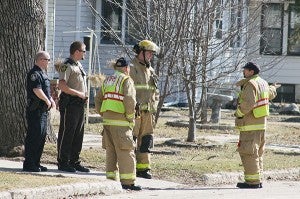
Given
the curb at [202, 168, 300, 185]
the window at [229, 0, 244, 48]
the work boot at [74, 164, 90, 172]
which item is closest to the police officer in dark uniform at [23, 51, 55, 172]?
the work boot at [74, 164, 90, 172]

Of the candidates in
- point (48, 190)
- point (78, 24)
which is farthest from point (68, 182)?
point (78, 24)

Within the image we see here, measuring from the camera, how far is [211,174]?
13641 millimetres

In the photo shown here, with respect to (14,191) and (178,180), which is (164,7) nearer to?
(178,180)

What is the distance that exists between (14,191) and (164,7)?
6.74m

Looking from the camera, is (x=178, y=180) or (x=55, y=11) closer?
(x=178, y=180)

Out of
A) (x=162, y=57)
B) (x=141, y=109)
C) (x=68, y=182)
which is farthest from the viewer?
(x=162, y=57)

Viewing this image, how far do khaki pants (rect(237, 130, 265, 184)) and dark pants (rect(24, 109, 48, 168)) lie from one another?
9.41 feet

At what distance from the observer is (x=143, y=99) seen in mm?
12898

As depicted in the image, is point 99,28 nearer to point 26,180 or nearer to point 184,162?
point 184,162

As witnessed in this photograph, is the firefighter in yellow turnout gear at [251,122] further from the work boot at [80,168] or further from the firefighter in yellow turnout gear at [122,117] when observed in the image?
the work boot at [80,168]

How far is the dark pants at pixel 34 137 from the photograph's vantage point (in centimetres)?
1273

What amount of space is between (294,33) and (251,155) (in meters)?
21.1

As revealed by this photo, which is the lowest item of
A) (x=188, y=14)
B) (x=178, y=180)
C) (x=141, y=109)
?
(x=178, y=180)

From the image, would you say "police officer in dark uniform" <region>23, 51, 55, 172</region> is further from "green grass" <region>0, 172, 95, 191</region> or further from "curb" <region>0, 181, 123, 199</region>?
"curb" <region>0, 181, 123, 199</region>
